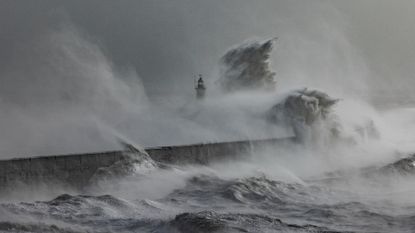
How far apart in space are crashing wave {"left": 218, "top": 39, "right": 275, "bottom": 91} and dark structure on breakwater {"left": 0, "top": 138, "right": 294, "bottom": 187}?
7.41m

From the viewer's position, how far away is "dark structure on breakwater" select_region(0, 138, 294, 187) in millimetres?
10781

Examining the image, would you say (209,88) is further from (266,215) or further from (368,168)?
(266,215)

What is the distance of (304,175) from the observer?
14.9m

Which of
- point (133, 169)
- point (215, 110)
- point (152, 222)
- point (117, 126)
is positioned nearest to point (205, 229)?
point (152, 222)

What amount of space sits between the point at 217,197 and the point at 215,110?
9.49 metres

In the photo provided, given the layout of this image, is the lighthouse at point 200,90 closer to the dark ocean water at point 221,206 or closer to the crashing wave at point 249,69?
the crashing wave at point 249,69

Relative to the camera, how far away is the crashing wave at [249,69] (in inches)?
859

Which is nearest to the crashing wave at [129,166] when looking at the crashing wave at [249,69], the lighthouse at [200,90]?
the lighthouse at [200,90]

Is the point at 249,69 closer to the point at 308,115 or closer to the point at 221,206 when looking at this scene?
the point at 308,115

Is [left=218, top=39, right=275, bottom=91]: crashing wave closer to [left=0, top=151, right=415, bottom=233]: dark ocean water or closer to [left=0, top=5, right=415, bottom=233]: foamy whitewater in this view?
[left=0, top=5, right=415, bottom=233]: foamy whitewater

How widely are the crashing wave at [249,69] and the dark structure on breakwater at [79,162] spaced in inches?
292

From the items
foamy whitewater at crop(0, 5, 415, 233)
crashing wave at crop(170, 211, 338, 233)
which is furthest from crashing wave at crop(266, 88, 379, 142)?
crashing wave at crop(170, 211, 338, 233)

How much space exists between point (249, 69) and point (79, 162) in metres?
11.2

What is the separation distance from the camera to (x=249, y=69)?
22.0 m
